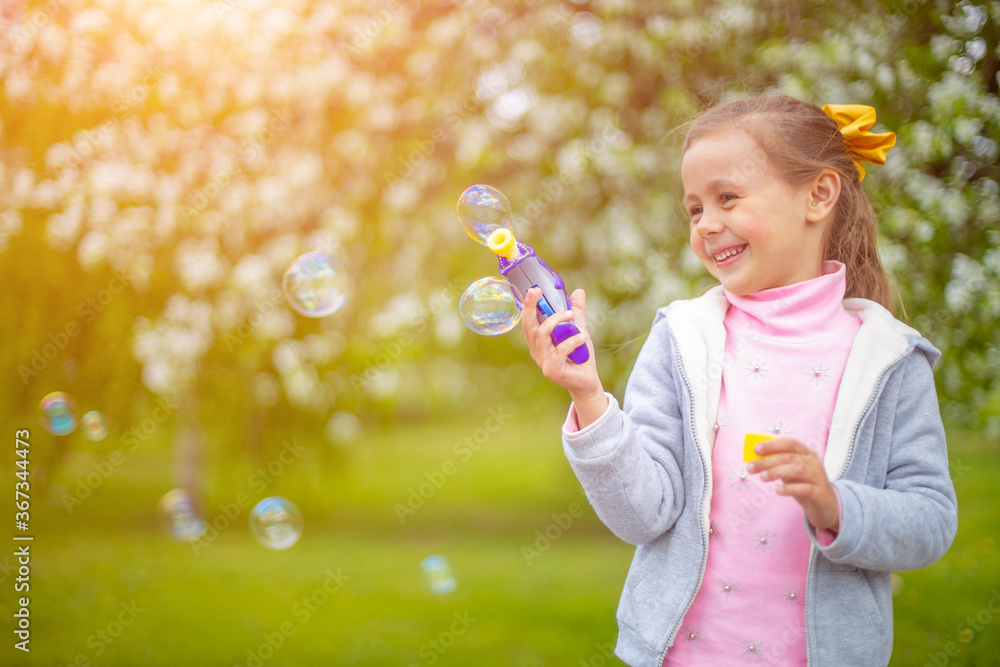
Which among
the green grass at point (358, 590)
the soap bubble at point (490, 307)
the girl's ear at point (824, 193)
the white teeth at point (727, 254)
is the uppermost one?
the girl's ear at point (824, 193)

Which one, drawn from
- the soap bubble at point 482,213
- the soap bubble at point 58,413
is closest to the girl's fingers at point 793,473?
the soap bubble at point 482,213

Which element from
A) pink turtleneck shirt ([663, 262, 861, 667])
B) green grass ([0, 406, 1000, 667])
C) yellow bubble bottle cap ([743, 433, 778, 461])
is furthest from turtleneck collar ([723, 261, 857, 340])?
green grass ([0, 406, 1000, 667])

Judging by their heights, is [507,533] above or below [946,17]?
below

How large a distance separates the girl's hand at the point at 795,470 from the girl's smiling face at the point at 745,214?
0.43m

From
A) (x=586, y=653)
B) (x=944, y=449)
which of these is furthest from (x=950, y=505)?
(x=586, y=653)

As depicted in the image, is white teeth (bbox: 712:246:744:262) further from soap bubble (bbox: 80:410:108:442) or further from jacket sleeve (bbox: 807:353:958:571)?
soap bubble (bbox: 80:410:108:442)

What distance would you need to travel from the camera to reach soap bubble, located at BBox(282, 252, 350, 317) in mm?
3564

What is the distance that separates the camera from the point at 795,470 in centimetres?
115

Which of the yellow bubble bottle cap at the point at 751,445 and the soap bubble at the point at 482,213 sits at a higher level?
the soap bubble at the point at 482,213

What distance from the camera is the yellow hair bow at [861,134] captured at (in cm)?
164

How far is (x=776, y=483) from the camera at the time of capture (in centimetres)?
140

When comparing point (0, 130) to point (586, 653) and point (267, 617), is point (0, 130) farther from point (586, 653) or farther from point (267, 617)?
point (586, 653)

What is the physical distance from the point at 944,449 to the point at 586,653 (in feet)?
10.0

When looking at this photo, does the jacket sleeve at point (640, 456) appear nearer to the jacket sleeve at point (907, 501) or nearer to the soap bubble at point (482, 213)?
the jacket sleeve at point (907, 501)
